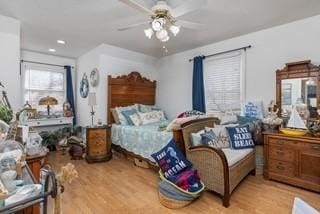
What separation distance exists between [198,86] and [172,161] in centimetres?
224

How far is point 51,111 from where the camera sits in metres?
5.00

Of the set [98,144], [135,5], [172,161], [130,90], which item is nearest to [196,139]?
[172,161]

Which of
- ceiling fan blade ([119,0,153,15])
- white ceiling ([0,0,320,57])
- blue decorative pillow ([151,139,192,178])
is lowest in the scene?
blue decorative pillow ([151,139,192,178])

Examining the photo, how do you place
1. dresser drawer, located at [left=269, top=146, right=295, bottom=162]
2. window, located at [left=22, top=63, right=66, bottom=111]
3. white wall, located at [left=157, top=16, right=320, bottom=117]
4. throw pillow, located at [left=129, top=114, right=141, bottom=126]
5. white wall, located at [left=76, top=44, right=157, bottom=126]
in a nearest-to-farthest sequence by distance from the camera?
dresser drawer, located at [left=269, top=146, right=295, bottom=162]
white wall, located at [left=157, top=16, right=320, bottom=117]
throw pillow, located at [left=129, top=114, right=141, bottom=126]
white wall, located at [left=76, top=44, right=157, bottom=126]
window, located at [left=22, top=63, right=66, bottom=111]

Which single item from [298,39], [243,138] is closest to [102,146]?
[243,138]

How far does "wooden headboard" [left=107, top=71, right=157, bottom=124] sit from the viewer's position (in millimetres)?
4359

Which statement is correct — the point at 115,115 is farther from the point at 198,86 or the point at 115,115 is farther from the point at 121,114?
the point at 198,86

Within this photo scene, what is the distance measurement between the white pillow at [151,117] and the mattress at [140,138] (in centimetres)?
41

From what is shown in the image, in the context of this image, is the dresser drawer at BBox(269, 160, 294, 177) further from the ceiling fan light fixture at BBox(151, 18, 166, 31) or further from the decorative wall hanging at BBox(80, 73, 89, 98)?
the decorative wall hanging at BBox(80, 73, 89, 98)

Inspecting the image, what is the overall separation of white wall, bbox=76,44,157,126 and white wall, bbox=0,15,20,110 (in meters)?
1.55

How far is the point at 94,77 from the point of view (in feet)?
14.5

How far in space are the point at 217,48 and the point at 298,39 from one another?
1.41 metres

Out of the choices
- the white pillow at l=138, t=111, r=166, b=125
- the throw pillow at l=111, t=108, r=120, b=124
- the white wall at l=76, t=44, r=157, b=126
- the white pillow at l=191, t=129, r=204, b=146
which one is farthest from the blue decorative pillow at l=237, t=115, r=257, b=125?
the white wall at l=76, t=44, r=157, b=126

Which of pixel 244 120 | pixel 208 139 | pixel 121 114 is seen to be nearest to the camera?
pixel 208 139
